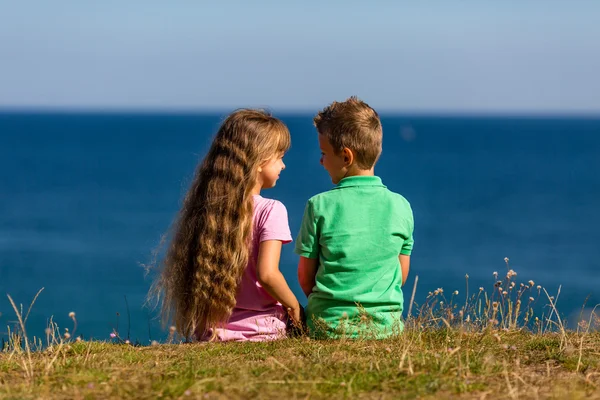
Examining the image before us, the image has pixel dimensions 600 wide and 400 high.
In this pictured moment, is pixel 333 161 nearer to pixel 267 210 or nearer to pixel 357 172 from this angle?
pixel 357 172

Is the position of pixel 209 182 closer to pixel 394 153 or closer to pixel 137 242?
pixel 137 242

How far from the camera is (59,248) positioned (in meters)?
52.2

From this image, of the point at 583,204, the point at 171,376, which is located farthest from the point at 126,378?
the point at 583,204

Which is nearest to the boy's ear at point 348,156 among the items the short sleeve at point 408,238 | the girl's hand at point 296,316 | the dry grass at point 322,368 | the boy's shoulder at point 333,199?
the boy's shoulder at point 333,199

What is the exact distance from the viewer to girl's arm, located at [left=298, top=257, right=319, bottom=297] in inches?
218

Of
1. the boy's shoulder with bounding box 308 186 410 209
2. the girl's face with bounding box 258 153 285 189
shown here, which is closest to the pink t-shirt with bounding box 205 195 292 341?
the girl's face with bounding box 258 153 285 189

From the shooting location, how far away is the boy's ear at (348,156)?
5.50m

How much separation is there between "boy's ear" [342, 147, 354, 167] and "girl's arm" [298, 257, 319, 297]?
675 millimetres

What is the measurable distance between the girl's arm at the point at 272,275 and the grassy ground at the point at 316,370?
13.6 inches

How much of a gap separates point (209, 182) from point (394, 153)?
5085 inches

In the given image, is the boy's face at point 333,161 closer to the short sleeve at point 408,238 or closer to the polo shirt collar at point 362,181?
the polo shirt collar at point 362,181

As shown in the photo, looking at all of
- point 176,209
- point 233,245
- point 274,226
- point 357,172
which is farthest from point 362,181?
point 176,209

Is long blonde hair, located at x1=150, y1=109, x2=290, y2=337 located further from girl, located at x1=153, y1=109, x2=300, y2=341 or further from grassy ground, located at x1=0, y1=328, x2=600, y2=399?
grassy ground, located at x1=0, y1=328, x2=600, y2=399

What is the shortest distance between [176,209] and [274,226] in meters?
64.0
